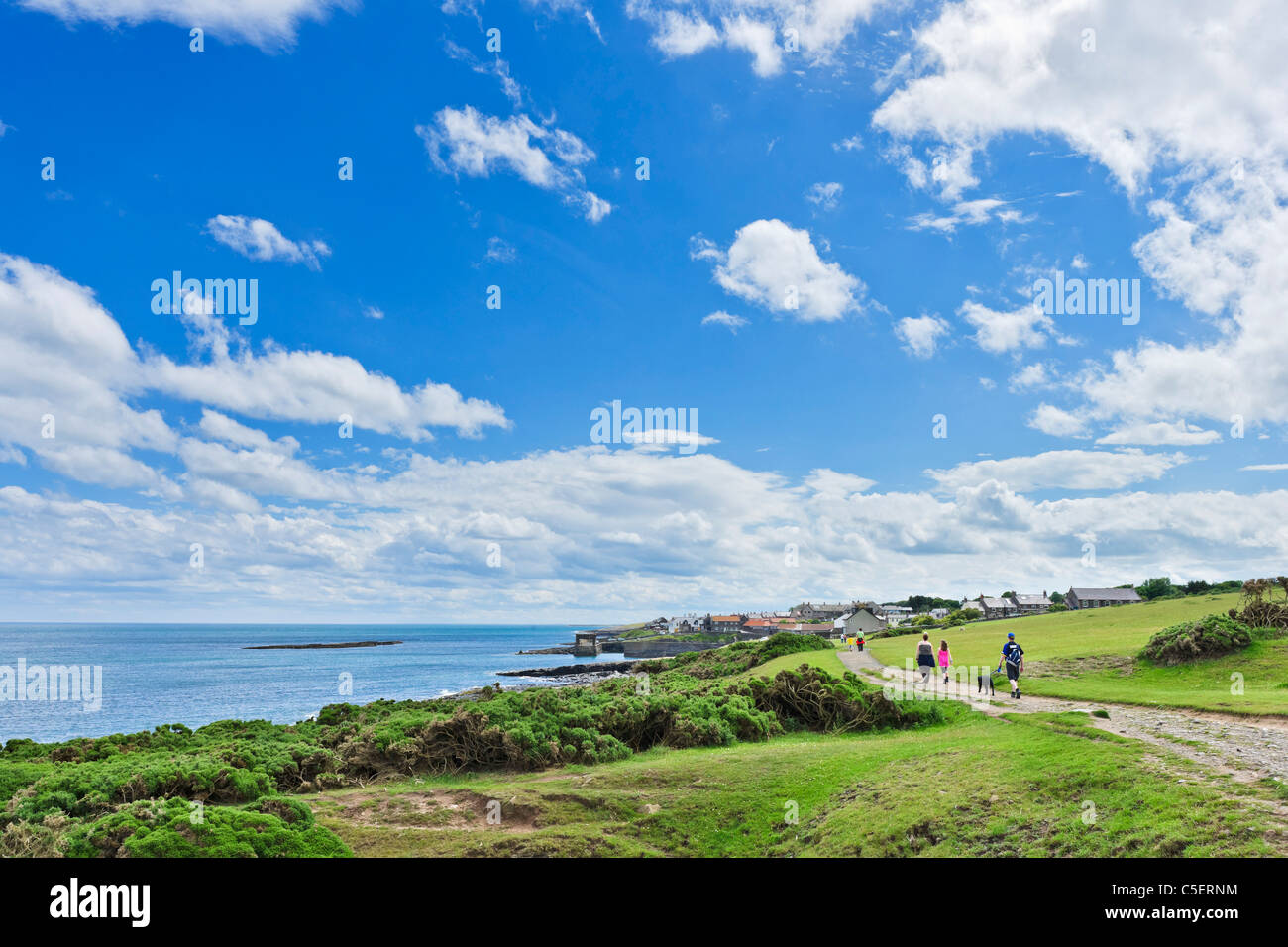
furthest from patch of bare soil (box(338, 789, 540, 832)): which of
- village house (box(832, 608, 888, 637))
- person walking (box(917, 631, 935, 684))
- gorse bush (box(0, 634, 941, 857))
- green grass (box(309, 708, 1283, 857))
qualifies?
village house (box(832, 608, 888, 637))

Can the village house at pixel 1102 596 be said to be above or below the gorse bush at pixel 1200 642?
below

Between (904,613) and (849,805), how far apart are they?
6085 inches

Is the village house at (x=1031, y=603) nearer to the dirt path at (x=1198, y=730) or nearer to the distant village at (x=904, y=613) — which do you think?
the distant village at (x=904, y=613)

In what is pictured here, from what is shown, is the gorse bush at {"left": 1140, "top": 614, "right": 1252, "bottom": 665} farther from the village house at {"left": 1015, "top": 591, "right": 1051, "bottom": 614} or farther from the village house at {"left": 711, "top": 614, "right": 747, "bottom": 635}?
the village house at {"left": 711, "top": 614, "right": 747, "bottom": 635}

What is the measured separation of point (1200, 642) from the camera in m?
27.0

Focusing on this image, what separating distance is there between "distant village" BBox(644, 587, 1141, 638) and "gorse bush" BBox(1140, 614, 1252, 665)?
4911 centimetres

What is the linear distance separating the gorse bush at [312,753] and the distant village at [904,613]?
5536cm

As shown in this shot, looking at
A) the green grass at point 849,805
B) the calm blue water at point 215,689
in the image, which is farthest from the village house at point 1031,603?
the green grass at point 849,805

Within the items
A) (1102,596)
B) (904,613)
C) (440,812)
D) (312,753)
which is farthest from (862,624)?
(440,812)

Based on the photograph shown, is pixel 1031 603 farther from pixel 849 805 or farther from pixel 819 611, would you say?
pixel 849 805

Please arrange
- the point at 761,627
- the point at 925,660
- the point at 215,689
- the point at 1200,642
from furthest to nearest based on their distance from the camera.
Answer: the point at 761,627 → the point at 215,689 → the point at 925,660 → the point at 1200,642

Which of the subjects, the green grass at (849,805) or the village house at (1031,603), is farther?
the village house at (1031,603)

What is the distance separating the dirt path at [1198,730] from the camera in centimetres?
1166

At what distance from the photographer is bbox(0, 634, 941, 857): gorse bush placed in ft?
36.0
